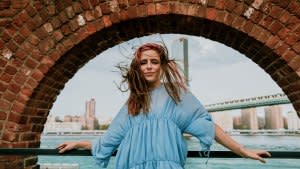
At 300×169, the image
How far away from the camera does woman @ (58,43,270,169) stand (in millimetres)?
1566

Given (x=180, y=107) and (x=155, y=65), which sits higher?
(x=155, y=65)

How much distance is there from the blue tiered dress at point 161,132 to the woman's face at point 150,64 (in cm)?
8

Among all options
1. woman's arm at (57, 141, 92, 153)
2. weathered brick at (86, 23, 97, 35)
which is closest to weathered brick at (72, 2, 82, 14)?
weathered brick at (86, 23, 97, 35)

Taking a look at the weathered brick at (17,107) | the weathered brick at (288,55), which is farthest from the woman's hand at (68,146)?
the weathered brick at (288,55)

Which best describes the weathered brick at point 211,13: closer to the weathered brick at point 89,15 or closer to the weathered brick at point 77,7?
the weathered brick at point 89,15

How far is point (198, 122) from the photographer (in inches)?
63.3

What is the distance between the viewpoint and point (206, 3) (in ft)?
10.2

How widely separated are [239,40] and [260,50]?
0.21 metres

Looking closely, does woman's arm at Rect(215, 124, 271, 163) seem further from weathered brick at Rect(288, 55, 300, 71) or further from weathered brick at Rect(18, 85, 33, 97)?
weathered brick at Rect(18, 85, 33, 97)

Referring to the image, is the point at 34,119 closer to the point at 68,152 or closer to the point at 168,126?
the point at 68,152

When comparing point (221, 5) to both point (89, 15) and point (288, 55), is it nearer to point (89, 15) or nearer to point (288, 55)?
point (288, 55)

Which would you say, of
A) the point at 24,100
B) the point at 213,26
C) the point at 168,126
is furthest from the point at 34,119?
the point at 168,126

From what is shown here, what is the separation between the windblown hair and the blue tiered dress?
29 millimetres

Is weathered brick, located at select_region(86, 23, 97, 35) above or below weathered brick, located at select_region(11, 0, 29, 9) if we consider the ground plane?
below
